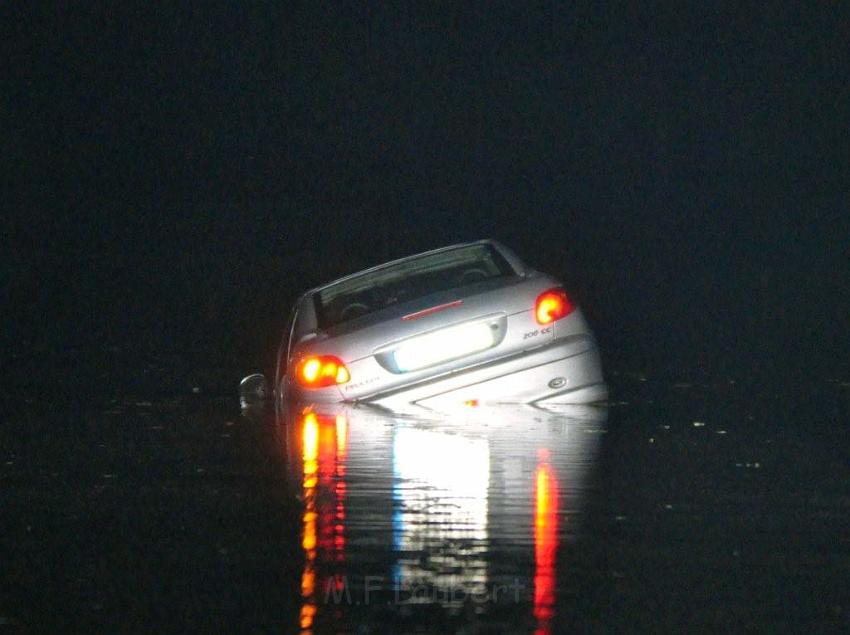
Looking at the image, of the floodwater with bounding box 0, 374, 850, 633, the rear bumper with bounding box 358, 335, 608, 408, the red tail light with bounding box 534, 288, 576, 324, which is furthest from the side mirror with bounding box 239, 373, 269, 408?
the red tail light with bounding box 534, 288, 576, 324

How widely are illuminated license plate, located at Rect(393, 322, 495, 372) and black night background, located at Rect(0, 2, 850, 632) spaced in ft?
5.94

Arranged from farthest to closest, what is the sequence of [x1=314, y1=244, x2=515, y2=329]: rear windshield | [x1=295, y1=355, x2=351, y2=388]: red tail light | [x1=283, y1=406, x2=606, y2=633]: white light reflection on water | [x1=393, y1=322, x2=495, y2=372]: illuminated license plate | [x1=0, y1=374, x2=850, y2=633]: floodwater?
[x1=314, y1=244, x2=515, y2=329]: rear windshield → [x1=295, y1=355, x2=351, y2=388]: red tail light → [x1=393, y1=322, x2=495, y2=372]: illuminated license plate → [x1=283, y1=406, x2=606, y2=633]: white light reflection on water → [x1=0, y1=374, x2=850, y2=633]: floodwater

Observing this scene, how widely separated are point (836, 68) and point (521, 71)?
11.9m

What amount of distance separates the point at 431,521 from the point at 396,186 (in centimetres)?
5829

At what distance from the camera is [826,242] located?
35.9 m

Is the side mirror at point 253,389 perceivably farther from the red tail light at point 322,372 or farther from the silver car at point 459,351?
the red tail light at point 322,372

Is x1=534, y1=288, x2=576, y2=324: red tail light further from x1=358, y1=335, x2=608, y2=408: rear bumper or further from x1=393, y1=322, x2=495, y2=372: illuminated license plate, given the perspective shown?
x1=393, y1=322, x2=495, y2=372: illuminated license plate

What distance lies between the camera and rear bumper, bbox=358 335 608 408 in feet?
38.5

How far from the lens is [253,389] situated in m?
12.6

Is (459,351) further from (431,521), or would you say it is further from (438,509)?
(431,521)

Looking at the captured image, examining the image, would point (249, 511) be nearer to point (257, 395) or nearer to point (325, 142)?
point (257, 395)

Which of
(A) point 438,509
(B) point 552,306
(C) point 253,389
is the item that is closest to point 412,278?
(C) point 253,389

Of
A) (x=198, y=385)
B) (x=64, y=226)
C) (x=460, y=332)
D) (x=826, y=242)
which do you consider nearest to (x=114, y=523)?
(x=460, y=332)

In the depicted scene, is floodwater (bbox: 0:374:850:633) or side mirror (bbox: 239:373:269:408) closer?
floodwater (bbox: 0:374:850:633)
